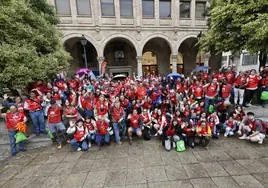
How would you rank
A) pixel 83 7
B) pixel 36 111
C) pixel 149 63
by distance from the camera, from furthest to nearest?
pixel 149 63, pixel 83 7, pixel 36 111

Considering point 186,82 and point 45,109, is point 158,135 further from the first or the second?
point 45,109

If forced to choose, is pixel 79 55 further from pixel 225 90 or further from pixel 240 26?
pixel 225 90

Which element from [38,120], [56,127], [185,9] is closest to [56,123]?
[56,127]

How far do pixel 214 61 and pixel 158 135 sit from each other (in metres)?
16.7

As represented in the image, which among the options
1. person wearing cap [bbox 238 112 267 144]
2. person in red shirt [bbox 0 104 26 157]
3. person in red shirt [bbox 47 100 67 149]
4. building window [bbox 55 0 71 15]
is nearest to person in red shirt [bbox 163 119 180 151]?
person wearing cap [bbox 238 112 267 144]

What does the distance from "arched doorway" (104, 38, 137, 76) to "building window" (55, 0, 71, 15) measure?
5.38 metres

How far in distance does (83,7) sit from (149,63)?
989 cm

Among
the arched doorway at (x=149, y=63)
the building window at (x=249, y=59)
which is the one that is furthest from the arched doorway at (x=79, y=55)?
the building window at (x=249, y=59)

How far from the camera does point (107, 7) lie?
44.9ft

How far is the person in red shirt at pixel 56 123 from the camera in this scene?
5.08 meters

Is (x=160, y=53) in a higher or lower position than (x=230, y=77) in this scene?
higher

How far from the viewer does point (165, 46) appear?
1769cm

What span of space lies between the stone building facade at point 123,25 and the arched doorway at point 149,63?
1659mm

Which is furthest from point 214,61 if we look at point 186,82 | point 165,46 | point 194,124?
point 194,124
